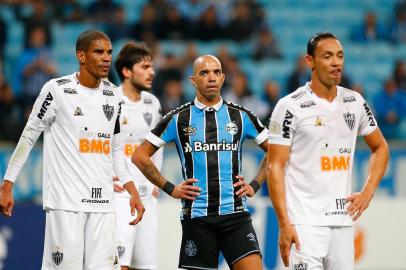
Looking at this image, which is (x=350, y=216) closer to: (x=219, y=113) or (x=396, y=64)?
(x=219, y=113)

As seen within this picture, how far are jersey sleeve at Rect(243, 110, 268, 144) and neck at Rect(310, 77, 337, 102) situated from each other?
773 mm

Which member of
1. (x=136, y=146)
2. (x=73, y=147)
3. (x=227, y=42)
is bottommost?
Result: (x=73, y=147)

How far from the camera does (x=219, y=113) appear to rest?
25.5 feet

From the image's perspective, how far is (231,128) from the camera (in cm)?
774

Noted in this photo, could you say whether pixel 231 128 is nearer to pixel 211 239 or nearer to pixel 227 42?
pixel 211 239

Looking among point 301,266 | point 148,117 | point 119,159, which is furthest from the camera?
point 148,117

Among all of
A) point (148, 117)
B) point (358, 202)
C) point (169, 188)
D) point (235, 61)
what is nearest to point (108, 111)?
point (169, 188)

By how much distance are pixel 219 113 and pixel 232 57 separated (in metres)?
10.0

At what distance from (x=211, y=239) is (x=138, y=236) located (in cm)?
209

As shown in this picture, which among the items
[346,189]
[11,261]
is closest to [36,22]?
[11,261]

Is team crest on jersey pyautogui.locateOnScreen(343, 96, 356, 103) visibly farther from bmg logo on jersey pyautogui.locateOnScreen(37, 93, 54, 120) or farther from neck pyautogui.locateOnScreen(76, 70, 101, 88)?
bmg logo on jersey pyautogui.locateOnScreen(37, 93, 54, 120)

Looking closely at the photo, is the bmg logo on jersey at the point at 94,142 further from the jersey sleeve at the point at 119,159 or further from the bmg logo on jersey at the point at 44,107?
the bmg logo on jersey at the point at 44,107

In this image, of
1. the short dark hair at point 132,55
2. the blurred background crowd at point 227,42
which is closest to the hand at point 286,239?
the short dark hair at point 132,55

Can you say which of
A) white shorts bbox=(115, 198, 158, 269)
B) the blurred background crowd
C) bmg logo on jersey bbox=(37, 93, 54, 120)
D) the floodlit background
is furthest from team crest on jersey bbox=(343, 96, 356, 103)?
the blurred background crowd
